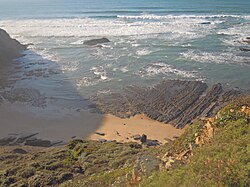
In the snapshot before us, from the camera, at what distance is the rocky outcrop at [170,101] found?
24.0 metres

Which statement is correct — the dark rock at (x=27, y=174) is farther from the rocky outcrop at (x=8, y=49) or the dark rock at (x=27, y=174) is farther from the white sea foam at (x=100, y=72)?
the rocky outcrop at (x=8, y=49)

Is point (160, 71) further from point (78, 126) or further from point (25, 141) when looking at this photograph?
point (25, 141)

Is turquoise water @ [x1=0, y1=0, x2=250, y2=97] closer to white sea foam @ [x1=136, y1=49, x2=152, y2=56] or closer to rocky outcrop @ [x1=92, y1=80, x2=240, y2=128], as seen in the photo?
white sea foam @ [x1=136, y1=49, x2=152, y2=56]

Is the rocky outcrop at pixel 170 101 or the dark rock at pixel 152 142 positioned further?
the rocky outcrop at pixel 170 101

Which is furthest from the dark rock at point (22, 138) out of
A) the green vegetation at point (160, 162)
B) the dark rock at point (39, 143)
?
the green vegetation at point (160, 162)

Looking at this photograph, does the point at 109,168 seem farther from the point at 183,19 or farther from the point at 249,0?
the point at 249,0

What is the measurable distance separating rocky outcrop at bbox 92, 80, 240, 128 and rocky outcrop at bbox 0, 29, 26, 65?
1706cm

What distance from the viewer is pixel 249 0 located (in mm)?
82375

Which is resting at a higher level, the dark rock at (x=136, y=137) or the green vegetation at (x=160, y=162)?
the green vegetation at (x=160, y=162)

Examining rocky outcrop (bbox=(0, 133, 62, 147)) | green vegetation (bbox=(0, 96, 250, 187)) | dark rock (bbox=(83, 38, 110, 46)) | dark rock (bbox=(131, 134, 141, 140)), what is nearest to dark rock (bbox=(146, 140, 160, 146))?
dark rock (bbox=(131, 134, 141, 140))

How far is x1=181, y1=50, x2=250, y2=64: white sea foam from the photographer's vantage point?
34594 millimetres

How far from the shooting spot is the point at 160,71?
32.6 metres

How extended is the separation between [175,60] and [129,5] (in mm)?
53342

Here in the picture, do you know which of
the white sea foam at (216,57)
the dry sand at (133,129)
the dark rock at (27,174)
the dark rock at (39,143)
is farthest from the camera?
the white sea foam at (216,57)
